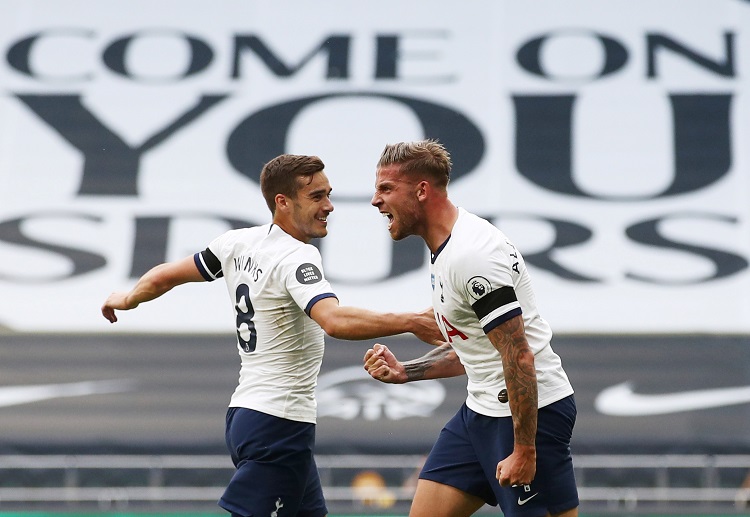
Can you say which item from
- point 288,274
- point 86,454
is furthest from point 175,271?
point 86,454

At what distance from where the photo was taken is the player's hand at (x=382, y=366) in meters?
4.52

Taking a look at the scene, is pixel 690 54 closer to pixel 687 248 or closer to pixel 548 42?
pixel 548 42

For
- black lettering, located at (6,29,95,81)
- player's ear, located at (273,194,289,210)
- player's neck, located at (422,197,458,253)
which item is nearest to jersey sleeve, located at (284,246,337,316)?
player's ear, located at (273,194,289,210)

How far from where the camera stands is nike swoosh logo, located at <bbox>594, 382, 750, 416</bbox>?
1194 cm

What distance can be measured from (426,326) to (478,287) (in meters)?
0.54

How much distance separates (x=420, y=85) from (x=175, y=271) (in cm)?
910

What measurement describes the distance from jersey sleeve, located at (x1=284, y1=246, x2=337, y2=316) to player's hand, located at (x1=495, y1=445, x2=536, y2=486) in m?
1.00

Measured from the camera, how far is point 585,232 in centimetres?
1306

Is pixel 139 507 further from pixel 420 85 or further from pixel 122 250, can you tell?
pixel 420 85

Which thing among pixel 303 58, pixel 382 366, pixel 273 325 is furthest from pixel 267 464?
pixel 303 58

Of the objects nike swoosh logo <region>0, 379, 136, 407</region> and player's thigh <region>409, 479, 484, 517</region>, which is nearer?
player's thigh <region>409, 479, 484, 517</region>

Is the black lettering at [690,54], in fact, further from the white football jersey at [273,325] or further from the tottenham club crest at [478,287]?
the tottenham club crest at [478,287]

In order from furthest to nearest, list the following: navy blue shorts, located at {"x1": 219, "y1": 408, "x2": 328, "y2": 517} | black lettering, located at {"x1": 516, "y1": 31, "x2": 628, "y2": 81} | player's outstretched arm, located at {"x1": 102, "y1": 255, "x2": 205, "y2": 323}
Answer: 1. black lettering, located at {"x1": 516, "y1": 31, "x2": 628, "y2": 81}
2. player's outstretched arm, located at {"x1": 102, "y1": 255, "x2": 205, "y2": 323}
3. navy blue shorts, located at {"x1": 219, "y1": 408, "x2": 328, "y2": 517}

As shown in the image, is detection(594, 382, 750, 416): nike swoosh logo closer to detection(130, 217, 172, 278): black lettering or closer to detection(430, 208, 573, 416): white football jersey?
detection(130, 217, 172, 278): black lettering
